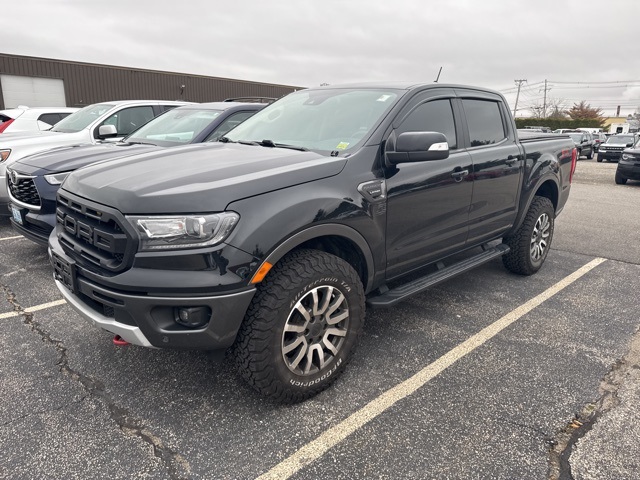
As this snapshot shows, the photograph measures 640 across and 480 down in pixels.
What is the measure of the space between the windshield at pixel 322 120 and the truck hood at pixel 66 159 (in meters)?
1.27

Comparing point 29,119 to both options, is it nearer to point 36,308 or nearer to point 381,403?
point 36,308

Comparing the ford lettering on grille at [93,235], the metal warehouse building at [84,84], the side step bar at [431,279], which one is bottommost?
the side step bar at [431,279]

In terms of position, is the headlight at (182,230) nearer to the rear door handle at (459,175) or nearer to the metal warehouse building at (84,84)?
the rear door handle at (459,175)

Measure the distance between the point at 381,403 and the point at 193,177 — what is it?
1.63 meters

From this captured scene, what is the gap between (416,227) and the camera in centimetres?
324

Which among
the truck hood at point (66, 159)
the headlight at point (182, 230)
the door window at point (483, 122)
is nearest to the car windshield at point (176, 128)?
the truck hood at point (66, 159)

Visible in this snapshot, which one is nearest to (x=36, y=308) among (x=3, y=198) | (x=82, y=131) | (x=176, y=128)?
(x=3, y=198)

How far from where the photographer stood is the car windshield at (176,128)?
18.4 feet

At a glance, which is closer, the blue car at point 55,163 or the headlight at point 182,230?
the headlight at point 182,230

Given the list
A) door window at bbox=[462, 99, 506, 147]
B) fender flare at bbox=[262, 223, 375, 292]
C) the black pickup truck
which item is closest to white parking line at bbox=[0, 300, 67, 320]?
the black pickup truck

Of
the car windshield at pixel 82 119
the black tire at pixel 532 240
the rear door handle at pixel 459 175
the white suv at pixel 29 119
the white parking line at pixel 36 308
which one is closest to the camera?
the rear door handle at pixel 459 175

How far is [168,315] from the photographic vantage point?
7.46ft

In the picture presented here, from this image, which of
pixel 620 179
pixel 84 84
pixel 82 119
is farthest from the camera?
pixel 84 84

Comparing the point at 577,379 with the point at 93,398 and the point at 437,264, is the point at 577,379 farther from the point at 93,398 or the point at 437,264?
the point at 93,398
